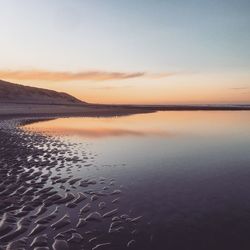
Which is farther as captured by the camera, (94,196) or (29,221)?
(94,196)

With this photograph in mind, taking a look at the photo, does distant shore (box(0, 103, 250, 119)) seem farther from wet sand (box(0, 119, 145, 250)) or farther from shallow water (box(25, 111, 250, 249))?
wet sand (box(0, 119, 145, 250))

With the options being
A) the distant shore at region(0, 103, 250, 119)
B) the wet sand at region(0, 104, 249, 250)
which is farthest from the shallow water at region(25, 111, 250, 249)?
the distant shore at region(0, 103, 250, 119)

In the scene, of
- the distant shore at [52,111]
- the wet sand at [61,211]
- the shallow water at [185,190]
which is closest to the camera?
the wet sand at [61,211]

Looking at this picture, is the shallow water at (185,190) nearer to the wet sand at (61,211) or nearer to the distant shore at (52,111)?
the wet sand at (61,211)

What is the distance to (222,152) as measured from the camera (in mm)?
18656

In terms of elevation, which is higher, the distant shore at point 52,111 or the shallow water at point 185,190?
the distant shore at point 52,111

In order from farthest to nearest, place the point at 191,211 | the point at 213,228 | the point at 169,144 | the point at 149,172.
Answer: the point at 169,144 < the point at 149,172 < the point at 191,211 < the point at 213,228

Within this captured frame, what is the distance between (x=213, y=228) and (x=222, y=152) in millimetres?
11821

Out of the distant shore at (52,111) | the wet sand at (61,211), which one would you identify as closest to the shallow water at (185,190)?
the wet sand at (61,211)

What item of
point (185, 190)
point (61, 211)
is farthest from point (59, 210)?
point (185, 190)

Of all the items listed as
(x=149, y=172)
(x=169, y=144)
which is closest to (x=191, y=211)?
(x=149, y=172)

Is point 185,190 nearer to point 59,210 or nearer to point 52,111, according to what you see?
point 59,210

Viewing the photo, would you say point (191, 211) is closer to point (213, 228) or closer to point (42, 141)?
point (213, 228)

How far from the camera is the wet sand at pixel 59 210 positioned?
684cm
